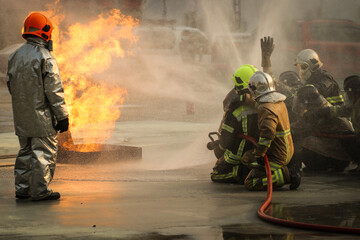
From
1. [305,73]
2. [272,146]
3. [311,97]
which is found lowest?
[272,146]

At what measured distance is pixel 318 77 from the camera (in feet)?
28.0

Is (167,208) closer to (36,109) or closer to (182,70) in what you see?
(36,109)

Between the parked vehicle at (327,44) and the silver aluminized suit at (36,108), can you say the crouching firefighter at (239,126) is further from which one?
the parked vehicle at (327,44)

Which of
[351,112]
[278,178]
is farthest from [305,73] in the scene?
[278,178]

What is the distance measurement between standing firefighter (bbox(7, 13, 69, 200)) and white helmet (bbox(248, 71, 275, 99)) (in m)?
1.97

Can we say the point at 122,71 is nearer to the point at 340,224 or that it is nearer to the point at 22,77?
the point at 22,77

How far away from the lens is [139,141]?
39.8ft

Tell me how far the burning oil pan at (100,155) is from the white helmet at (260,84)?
3126 millimetres

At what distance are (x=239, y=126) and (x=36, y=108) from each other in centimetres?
221

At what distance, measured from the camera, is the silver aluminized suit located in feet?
20.2

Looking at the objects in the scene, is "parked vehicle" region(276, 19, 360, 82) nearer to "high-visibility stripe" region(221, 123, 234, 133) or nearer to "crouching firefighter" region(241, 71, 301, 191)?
"high-visibility stripe" region(221, 123, 234, 133)

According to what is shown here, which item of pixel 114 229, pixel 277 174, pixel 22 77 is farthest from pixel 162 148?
pixel 114 229

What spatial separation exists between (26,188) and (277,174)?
99.5 inches

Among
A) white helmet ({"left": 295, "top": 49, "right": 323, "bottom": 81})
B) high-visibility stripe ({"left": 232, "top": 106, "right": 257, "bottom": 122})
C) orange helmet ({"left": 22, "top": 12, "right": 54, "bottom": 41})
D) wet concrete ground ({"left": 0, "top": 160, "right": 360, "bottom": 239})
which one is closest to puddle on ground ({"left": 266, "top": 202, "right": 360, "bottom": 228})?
wet concrete ground ({"left": 0, "top": 160, "right": 360, "bottom": 239})
